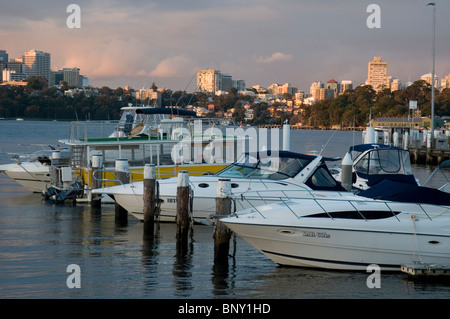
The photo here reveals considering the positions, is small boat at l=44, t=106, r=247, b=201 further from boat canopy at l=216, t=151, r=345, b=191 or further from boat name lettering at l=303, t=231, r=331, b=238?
boat name lettering at l=303, t=231, r=331, b=238

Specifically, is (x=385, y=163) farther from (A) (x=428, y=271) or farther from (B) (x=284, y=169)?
(A) (x=428, y=271)

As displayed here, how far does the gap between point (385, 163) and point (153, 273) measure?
10461 mm

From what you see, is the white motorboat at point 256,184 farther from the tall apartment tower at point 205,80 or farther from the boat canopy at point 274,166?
the tall apartment tower at point 205,80

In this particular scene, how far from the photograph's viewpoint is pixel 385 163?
21641mm

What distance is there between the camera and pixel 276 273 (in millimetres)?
14242

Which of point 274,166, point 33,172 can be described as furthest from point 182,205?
point 33,172

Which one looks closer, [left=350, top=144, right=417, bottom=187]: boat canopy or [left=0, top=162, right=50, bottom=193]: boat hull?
[left=350, top=144, right=417, bottom=187]: boat canopy

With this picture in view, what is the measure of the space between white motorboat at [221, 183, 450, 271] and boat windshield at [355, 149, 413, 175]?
274 inches

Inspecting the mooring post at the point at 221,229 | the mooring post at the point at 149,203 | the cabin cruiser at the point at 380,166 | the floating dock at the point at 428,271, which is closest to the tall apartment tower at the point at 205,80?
the cabin cruiser at the point at 380,166

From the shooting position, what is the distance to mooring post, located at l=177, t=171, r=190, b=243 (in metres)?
16.7

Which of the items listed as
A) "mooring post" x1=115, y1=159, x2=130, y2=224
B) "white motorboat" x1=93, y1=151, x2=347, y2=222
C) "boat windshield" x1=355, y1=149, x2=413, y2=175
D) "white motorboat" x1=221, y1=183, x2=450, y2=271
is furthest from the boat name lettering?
"mooring post" x1=115, y1=159, x2=130, y2=224

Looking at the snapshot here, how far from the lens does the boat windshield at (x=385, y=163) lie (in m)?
21.2

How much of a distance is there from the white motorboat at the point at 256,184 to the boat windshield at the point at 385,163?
11.0 ft
